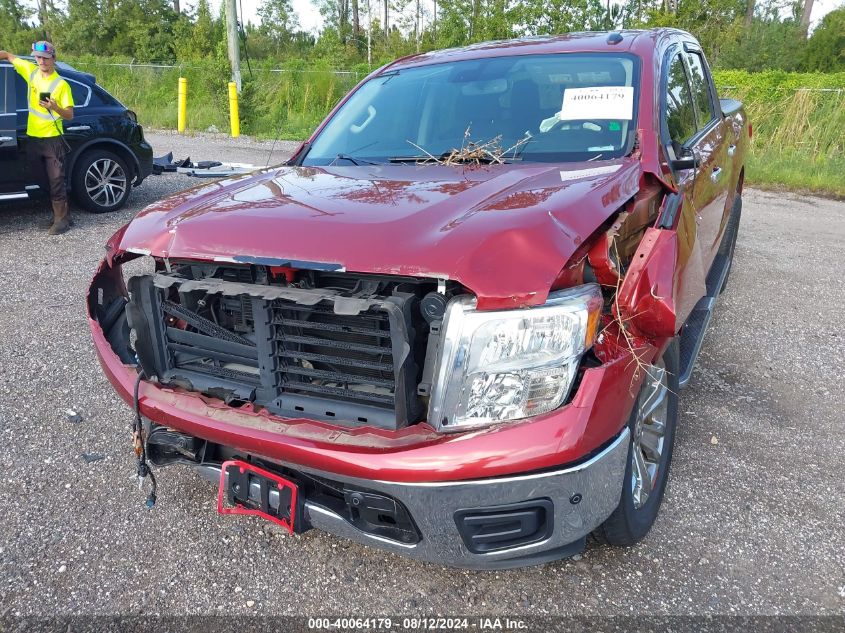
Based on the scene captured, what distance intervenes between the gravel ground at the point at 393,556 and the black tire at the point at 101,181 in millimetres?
3751

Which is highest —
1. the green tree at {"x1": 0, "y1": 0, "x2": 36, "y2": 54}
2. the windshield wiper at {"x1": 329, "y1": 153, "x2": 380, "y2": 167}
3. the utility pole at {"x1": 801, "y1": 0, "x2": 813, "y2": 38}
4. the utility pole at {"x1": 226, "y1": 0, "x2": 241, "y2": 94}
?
the green tree at {"x1": 0, "y1": 0, "x2": 36, "y2": 54}

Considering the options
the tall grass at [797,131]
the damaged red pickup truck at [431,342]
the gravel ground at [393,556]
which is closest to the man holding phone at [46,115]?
the gravel ground at [393,556]

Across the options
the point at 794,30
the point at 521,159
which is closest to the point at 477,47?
the point at 521,159

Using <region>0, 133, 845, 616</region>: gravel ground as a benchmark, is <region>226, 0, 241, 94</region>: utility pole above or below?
above

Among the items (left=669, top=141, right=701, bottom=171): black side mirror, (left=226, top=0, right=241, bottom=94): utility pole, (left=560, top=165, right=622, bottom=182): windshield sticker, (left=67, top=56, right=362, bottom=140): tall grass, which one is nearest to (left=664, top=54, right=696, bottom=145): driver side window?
(left=669, top=141, right=701, bottom=171): black side mirror

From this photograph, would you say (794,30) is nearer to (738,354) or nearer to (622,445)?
(738,354)

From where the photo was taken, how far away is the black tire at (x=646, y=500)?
7.13ft

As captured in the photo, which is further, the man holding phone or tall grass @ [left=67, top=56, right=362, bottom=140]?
tall grass @ [left=67, top=56, right=362, bottom=140]

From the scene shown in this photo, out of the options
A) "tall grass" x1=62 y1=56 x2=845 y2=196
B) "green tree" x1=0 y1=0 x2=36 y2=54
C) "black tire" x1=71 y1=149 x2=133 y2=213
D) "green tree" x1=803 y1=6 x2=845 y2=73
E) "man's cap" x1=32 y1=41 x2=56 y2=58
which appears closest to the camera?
"man's cap" x1=32 y1=41 x2=56 y2=58

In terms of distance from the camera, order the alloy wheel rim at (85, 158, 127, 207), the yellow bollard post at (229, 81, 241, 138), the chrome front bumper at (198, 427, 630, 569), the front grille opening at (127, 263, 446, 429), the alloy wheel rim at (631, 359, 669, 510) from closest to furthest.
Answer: the chrome front bumper at (198, 427, 630, 569)
the front grille opening at (127, 263, 446, 429)
the alloy wheel rim at (631, 359, 669, 510)
the alloy wheel rim at (85, 158, 127, 207)
the yellow bollard post at (229, 81, 241, 138)

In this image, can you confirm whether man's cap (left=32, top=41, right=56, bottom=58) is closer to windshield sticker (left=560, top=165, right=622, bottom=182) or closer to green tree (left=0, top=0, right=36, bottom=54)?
windshield sticker (left=560, top=165, right=622, bottom=182)

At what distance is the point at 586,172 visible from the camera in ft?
8.27

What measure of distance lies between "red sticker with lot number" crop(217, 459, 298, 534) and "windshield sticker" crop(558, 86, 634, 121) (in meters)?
1.98

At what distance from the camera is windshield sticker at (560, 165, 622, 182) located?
246 centimetres
